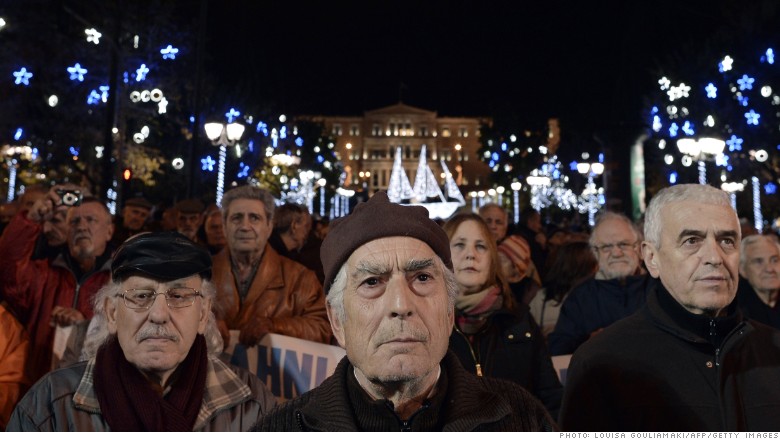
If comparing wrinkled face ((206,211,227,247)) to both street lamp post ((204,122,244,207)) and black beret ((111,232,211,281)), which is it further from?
street lamp post ((204,122,244,207))

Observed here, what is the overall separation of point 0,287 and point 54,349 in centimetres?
76

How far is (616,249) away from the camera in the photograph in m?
5.89

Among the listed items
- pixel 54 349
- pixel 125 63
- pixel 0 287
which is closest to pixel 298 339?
pixel 54 349

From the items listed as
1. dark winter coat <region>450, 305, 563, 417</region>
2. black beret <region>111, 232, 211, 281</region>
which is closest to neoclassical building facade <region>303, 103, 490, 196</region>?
dark winter coat <region>450, 305, 563, 417</region>

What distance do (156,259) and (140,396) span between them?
561mm

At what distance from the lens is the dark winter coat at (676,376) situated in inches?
116

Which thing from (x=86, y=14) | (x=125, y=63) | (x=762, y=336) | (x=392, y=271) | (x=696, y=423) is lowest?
(x=696, y=423)

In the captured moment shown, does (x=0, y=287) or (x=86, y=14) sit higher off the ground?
(x=86, y=14)

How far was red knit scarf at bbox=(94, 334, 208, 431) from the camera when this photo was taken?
309 cm

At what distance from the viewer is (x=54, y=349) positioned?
16.0ft

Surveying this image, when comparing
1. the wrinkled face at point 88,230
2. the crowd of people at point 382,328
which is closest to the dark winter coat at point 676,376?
the crowd of people at point 382,328


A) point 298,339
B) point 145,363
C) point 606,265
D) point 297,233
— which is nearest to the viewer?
point 145,363

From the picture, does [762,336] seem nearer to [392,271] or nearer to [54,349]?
[392,271]

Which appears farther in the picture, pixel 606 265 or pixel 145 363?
pixel 606 265
